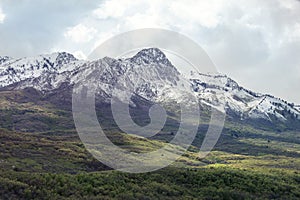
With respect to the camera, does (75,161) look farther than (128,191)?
Yes

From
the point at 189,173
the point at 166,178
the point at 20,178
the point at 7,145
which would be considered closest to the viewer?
the point at 20,178

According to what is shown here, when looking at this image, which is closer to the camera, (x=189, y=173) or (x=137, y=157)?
(x=189, y=173)

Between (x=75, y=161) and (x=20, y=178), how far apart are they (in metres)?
57.2

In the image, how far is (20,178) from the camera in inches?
3701

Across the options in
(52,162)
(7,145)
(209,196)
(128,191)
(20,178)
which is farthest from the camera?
(7,145)

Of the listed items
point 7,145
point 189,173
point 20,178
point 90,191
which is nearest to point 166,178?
point 189,173

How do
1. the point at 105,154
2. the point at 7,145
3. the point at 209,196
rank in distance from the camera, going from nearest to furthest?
the point at 209,196
the point at 7,145
the point at 105,154

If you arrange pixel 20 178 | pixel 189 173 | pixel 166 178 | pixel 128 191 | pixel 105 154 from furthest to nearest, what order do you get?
pixel 105 154, pixel 189 173, pixel 166 178, pixel 128 191, pixel 20 178

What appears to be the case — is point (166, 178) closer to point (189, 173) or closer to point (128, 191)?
point (189, 173)

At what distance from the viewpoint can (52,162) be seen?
143 metres

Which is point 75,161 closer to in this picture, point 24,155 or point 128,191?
point 24,155

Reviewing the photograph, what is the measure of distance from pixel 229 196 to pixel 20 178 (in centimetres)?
5334

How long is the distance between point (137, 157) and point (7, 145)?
60004mm

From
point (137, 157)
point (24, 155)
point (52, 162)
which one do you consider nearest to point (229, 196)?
point (52, 162)
